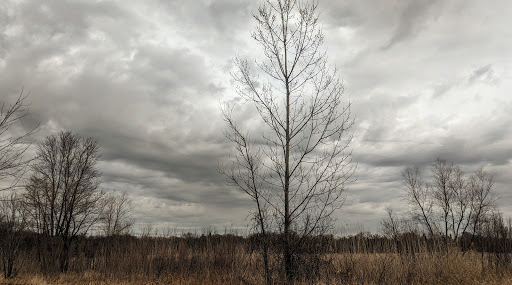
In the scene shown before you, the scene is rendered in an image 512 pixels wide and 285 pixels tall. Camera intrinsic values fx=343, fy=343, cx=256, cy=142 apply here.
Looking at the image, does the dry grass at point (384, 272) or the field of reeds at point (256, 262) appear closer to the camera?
the field of reeds at point (256, 262)

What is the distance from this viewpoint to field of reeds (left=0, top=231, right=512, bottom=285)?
969 centimetres

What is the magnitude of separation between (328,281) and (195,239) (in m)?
10.1

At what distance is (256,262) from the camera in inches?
365

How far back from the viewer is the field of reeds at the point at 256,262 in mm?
9690

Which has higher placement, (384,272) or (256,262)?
(256,262)

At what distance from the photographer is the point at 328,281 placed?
31.8 feet

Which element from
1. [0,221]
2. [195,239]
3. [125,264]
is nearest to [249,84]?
[195,239]

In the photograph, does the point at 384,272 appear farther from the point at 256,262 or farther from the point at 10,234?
the point at 10,234

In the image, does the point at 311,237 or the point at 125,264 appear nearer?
the point at 311,237

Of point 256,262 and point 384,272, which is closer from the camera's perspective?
point 256,262

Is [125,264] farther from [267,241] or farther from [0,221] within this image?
[267,241]

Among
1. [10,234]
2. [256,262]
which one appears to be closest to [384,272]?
[256,262]

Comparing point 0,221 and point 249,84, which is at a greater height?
point 249,84

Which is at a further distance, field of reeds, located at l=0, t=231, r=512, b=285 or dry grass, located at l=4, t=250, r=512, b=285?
dry grass, located at l=4, t=250, r=512, b=285
